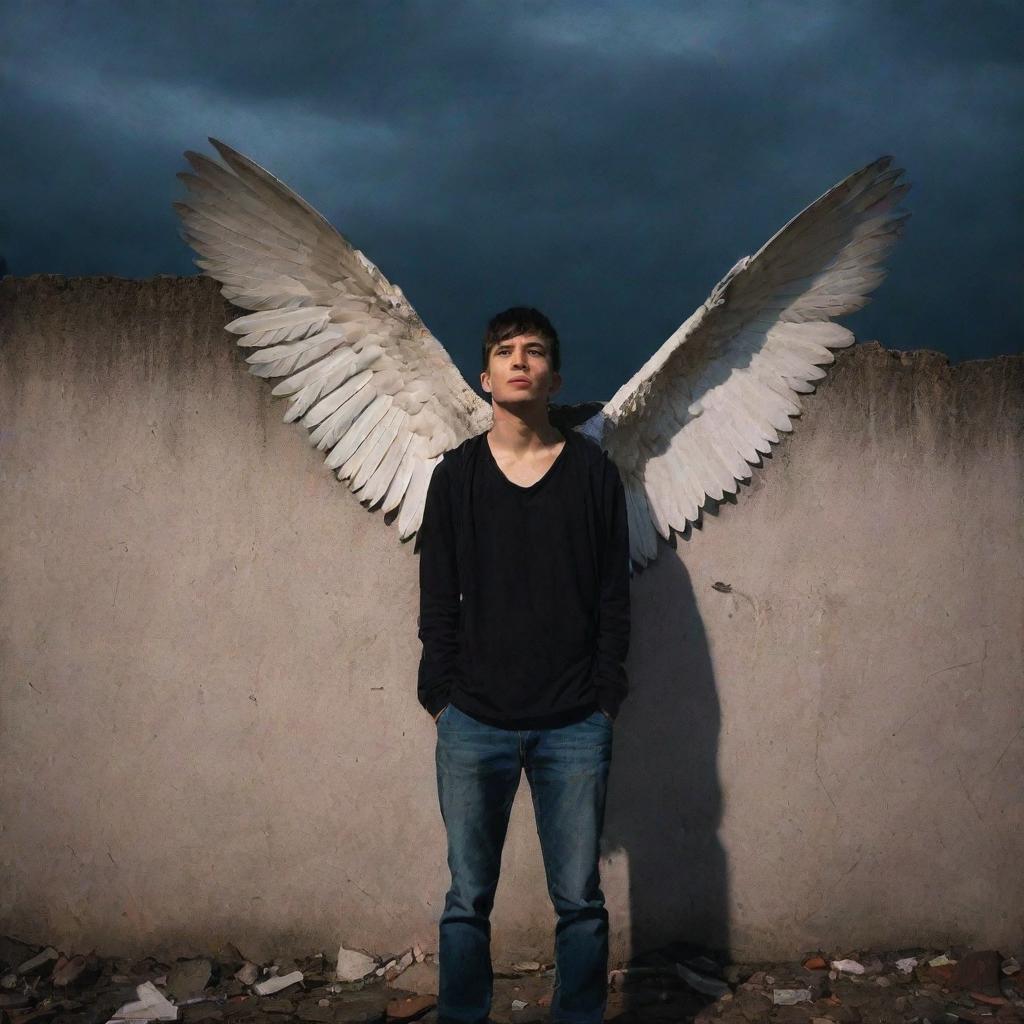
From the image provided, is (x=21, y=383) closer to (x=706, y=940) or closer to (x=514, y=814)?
(x=514, y=814)

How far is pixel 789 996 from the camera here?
3082mm

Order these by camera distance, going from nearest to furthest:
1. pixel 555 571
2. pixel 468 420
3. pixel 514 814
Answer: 1. pixel 555 571
2. pixel 468 420
3. pixel 514 814

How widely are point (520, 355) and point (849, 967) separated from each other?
89.2 inches

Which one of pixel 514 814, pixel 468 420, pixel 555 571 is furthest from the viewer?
pixel 514 814

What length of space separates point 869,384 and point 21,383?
2.79 meters

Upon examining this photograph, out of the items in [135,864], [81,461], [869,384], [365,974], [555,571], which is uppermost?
[869,384]

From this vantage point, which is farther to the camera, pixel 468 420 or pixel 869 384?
pixel 869 384

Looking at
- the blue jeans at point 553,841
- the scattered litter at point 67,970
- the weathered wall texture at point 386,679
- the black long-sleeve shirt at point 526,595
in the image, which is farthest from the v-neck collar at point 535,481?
the scattered litter at point 67,970

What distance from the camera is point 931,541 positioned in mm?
3316

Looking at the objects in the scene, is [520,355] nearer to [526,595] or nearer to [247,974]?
[526,595]

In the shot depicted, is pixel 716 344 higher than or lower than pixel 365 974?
higher

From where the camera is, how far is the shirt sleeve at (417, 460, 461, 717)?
2488 millimetres

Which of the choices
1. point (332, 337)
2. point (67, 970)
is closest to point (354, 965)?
point (67, 970)

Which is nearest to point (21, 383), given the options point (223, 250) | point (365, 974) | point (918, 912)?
point (223, 250)
